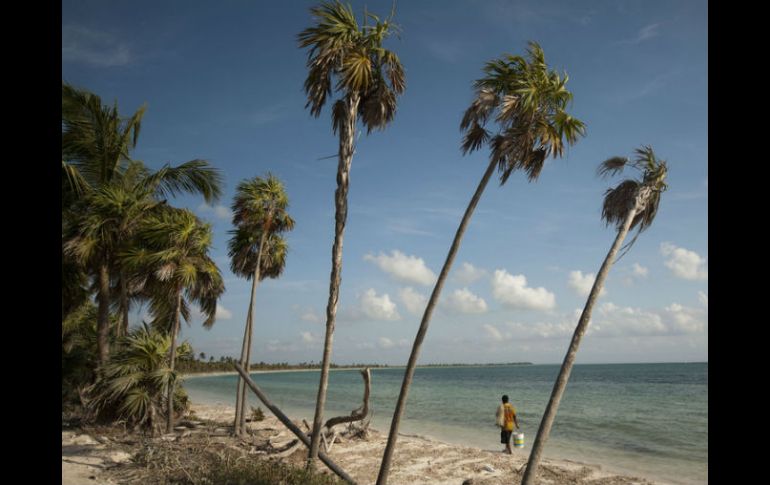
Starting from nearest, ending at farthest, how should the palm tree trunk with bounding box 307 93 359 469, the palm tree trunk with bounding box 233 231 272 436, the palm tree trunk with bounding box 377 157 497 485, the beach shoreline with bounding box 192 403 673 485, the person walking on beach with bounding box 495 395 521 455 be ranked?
the palm tree trunk with bounding box 377 157 497 485 → the palm tree trunk with bounding box 307 93 359 469 → the beach shoreline with bounding box 192 403 673 485 → the person walking on beach with bounding box 495 395 521 455 → the palm tree trunk with bounding box 233 231 272 436

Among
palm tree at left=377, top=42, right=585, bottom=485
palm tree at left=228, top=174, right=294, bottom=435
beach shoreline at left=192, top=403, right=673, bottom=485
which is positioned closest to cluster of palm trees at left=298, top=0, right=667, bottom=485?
palm tree at left=377, top=42, right=585, bottom=485

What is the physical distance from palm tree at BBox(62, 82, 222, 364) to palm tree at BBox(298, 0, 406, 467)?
8.87 m

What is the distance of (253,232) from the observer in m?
16.9

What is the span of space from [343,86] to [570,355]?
6498 mm

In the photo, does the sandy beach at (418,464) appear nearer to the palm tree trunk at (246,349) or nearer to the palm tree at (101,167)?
the palm tree trunk at (246,349)

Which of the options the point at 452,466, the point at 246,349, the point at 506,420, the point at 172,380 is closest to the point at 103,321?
the point at 172,380

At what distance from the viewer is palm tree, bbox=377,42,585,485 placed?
29.7ft

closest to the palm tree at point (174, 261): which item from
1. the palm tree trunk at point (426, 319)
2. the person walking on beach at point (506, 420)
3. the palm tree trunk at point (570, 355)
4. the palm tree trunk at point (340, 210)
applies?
the palm tree trunk at point (340, 210)

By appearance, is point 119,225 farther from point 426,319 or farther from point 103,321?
point 426,319

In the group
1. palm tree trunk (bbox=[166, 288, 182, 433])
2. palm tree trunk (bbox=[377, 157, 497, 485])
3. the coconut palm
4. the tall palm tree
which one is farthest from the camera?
palm tree trunk (bbox=[166, 288, 182, 433])

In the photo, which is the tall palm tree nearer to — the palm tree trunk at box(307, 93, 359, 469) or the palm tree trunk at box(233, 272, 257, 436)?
the palm tree trunk at box(233, 272, 257, 436)

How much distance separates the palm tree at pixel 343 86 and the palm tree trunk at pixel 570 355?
154 inches

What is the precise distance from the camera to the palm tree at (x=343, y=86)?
934cm
